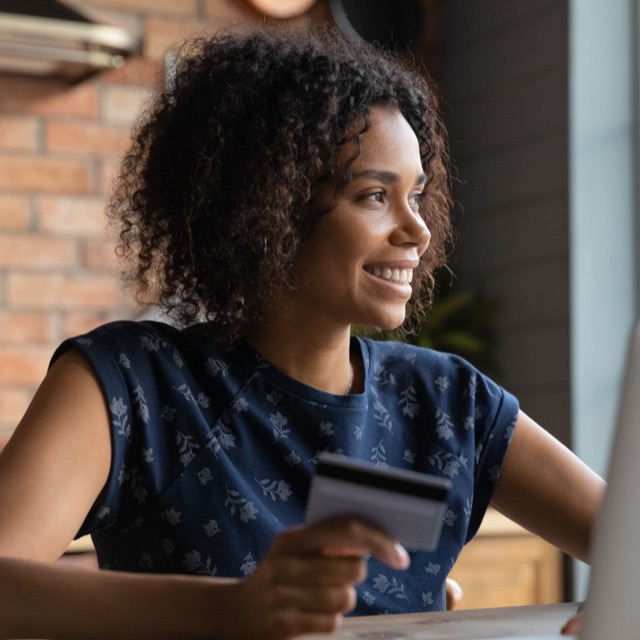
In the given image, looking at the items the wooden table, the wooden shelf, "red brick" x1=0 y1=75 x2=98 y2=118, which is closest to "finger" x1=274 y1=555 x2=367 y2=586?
the wooden table

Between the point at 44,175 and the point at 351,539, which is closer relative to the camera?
the point at 351,539


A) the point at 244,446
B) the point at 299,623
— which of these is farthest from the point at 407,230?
the point at 299,623

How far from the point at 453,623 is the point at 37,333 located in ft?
7.38

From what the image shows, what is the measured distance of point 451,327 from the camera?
3.58m

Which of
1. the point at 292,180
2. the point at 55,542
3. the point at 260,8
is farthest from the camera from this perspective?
the point at 260,8

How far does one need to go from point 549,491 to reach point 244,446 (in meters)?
0.46

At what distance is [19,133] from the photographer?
3.18 m

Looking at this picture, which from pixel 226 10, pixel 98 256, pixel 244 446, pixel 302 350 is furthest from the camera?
pixel 226 10

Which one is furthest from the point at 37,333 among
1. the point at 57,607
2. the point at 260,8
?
the point at 57,607

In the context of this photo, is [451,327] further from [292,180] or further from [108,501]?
[108,501]

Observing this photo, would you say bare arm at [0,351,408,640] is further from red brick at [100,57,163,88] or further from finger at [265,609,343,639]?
red brick at [100,57,163,88]

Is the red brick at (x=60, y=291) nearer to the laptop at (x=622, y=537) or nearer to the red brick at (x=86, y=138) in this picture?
the red brick at (x=86, y=138)

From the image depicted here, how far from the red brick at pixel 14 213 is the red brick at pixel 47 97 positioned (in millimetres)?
247

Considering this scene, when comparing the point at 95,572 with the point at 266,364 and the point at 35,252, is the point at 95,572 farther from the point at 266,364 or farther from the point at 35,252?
the point at 35,252
